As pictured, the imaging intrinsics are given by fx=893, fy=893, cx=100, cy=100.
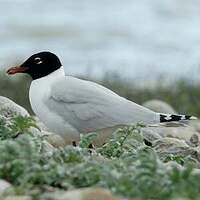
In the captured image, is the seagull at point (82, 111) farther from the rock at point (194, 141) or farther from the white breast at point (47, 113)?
the rock at point (194, 141)

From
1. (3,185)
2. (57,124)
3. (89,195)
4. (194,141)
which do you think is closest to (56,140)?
(57,124)

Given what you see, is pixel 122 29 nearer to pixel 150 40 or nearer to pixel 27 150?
pixel 150 40

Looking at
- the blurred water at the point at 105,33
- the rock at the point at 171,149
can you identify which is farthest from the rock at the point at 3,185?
the blurred water at the point at 105,33

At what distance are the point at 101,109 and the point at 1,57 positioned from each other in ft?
38.3

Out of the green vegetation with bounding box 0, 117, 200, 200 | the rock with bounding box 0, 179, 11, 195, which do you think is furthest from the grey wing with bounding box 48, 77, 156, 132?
the rock with bounding box 0, 179, 11, 195

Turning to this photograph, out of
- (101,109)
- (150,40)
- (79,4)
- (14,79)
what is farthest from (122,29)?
(101,109)

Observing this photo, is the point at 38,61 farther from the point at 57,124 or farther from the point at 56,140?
the point at 56,140

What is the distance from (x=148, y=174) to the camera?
3.98 metres

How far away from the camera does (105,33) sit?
2219 centimetres

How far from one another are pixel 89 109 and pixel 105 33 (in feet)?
49.9

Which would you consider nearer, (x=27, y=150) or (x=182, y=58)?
(x=27, y=150)

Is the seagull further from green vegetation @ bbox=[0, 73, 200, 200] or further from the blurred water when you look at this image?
the blurred water

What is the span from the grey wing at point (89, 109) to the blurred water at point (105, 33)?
A: 8.05 meters

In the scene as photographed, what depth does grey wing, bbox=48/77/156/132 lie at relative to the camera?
702cm
